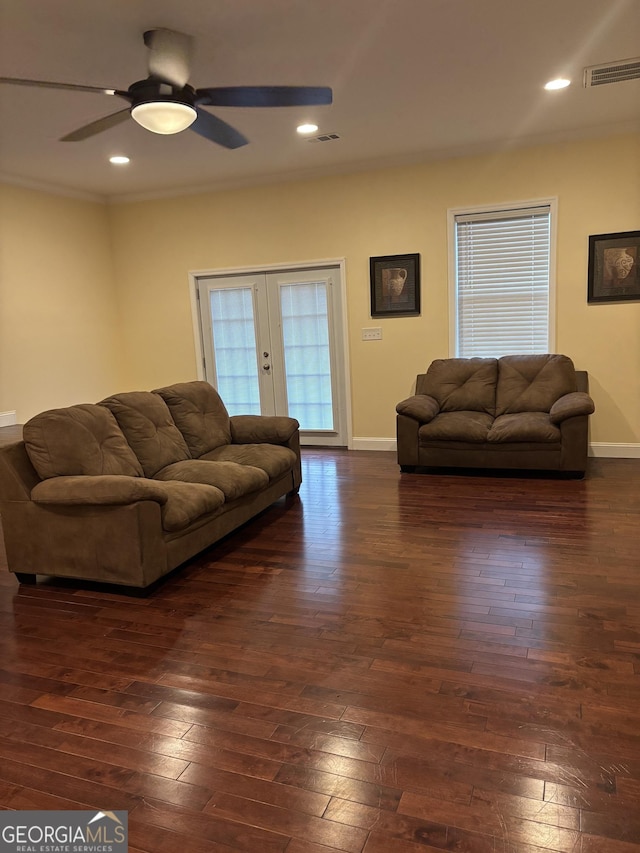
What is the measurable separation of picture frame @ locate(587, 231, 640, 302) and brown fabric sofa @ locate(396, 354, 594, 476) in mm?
697

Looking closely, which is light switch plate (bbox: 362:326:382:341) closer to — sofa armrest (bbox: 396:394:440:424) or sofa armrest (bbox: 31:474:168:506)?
sofa armrest (bbox: 396:394:440:424)

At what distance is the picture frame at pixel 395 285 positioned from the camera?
6.00 m

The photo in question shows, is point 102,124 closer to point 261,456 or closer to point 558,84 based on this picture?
point 261,456

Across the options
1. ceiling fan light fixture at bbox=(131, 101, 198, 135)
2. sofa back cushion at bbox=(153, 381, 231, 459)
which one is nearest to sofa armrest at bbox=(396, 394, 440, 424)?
sofa back cushion at bbox=(153, 381, 231, 459)

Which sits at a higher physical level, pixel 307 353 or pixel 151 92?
pixel 151 92

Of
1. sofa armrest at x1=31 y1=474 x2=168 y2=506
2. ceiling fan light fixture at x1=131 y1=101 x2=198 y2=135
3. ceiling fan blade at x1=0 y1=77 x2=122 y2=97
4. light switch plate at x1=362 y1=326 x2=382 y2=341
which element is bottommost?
sofa armrest at x1=31 y1=474 x2=168 y2=506

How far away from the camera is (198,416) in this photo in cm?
463

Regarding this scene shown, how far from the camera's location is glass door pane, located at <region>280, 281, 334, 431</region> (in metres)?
6.51

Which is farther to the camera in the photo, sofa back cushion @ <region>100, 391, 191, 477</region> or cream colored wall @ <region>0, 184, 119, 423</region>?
cream colored wall @ <region>0, 184, 119, 423</region>

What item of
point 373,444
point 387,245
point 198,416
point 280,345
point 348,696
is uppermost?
point 387,245

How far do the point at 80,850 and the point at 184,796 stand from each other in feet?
0.97

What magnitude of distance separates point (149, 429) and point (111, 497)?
3.60ft

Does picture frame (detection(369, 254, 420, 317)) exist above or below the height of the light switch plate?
above

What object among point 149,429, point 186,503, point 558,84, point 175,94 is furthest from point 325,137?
point 186,503
